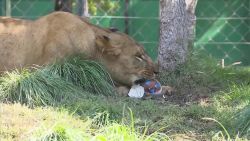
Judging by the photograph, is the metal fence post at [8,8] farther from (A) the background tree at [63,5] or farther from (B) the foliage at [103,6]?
(B) the foliage at [103,6]

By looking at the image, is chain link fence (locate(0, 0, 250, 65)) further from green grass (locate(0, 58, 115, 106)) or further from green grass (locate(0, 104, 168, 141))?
green grass (locate(0, 104, 168, 141))

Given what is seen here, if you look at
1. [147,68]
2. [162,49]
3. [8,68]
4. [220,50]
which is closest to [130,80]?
[147,68]

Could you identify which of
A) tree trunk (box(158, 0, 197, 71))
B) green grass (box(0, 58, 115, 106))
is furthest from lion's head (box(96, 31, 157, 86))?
tree trunk (box(158, 0, 197, 71))

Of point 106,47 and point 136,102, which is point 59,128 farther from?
point 106,47

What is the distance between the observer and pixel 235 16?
9.05 meters

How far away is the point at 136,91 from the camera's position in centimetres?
528

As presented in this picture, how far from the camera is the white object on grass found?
523 cm

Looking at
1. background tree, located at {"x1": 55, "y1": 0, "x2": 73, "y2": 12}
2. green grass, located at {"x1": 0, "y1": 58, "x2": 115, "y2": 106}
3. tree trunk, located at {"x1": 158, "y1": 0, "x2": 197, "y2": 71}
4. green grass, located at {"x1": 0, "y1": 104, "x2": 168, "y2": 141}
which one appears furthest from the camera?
background tree, located at {"x1": 55, "y1": 0, "x2": 73, "y2": 12}

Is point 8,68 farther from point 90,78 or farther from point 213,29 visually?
point 213,29

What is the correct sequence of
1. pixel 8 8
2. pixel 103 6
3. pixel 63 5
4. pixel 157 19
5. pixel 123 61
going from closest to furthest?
pixel 123 61
pixel 63 5
pixel 8 8
pixel 157 19
pixel 103 6

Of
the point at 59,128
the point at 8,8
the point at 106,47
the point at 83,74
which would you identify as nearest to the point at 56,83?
the point at 83,74

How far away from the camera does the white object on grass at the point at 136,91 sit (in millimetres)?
5227

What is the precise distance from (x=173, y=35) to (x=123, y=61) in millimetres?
621

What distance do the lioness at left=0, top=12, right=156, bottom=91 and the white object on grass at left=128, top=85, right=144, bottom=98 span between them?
2.6 inches
